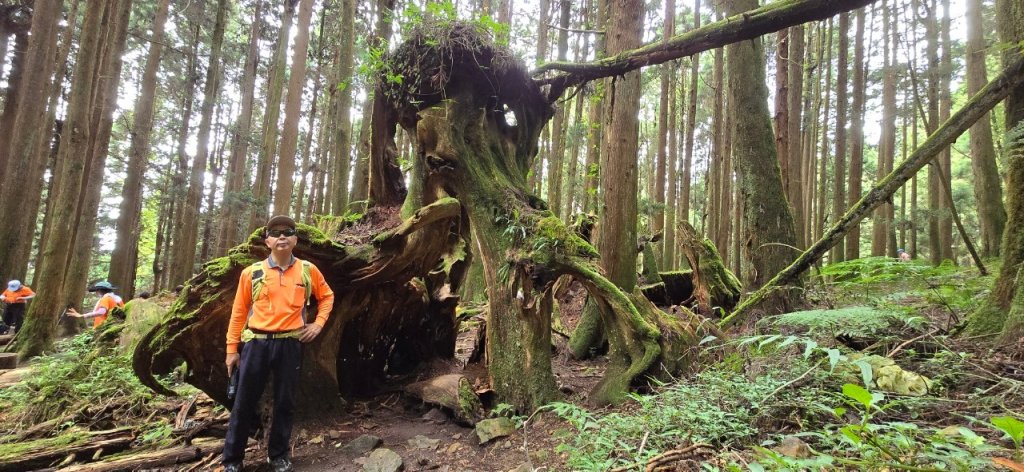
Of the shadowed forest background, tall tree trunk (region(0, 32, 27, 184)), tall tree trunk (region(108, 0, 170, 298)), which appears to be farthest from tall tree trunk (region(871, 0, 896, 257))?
Result: tall tree trunk (region(0, 32, 27, 184))

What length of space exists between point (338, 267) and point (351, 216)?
54.5 inches

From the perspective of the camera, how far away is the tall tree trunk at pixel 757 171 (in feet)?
18.4

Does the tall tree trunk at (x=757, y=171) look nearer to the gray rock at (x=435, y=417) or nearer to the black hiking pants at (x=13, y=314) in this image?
the gray rock at (x=435, y=417)

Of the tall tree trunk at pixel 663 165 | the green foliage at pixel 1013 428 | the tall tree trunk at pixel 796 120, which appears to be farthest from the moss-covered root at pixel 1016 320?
the tall tree trunk at pixel 663 165

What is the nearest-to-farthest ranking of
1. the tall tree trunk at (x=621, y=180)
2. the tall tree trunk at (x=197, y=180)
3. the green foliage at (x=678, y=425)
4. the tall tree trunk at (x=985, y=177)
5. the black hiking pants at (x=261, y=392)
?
1. the green foliage at (x=678, y=425)
2. the black hiking pants at (x=261, y=392)
3. the tall tree trunk at (x=621, y=180)
4. the tall tree trunk at (x=985, y=177)
5. the tall tree trunk at (x=197, y=180)

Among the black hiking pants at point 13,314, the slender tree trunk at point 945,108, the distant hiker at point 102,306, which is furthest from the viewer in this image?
the slender tree trunk at point 945,108

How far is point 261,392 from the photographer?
380 centimetres

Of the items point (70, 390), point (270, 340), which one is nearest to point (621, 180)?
point (270, 340)

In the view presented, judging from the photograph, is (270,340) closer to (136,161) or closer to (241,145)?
(136,161)

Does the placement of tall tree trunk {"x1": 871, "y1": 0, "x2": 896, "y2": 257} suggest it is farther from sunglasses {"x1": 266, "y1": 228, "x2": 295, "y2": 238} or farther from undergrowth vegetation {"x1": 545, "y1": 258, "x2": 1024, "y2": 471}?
sunglasses {"x1": 266, "y1": 228, "x2": 295, "y2": 238}

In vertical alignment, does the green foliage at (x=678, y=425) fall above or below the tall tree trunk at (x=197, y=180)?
below

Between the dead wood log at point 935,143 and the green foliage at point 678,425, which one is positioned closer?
the green foliage at point 678,425

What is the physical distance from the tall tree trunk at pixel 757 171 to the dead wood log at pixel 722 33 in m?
1.83

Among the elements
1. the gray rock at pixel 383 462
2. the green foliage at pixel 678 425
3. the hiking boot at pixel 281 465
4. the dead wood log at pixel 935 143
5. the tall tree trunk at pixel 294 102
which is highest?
the tall tree trunk at pixel 294 102
